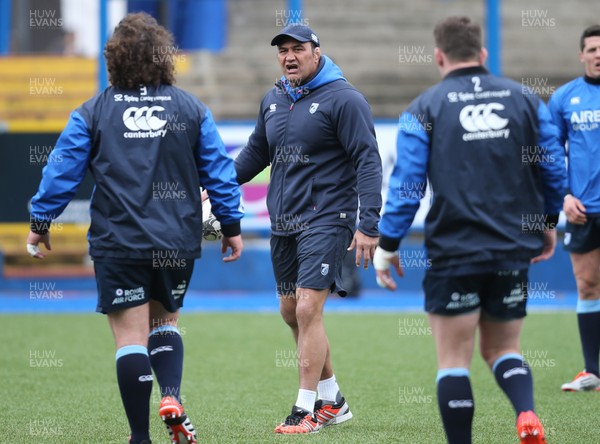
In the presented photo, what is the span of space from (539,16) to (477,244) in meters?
19.8

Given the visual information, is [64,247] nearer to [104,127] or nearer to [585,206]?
[585,206]

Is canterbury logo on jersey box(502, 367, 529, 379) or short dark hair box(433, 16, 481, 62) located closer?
short dark hair box(433, 16, 481, 62)

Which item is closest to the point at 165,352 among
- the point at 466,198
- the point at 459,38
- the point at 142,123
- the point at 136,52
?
the point at 142,123

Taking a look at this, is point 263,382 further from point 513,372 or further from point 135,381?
point 513,372

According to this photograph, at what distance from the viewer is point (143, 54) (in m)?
4.74

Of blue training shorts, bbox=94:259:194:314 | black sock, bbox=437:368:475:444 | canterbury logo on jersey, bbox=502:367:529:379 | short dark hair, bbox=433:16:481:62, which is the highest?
short dark hair, bbox=433:16:481:62

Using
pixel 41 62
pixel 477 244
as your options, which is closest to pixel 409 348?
pixel 477 244

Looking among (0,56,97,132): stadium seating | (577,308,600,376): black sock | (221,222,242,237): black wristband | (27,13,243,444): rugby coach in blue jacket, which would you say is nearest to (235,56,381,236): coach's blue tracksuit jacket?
(221,222,242,237): black wristband

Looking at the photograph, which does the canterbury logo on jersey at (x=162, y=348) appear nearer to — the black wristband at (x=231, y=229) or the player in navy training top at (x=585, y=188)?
the black wristband at (x=231, y=229)

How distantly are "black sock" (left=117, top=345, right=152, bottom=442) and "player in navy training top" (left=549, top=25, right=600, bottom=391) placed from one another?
3173 millimetres

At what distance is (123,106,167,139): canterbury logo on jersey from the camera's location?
471cm

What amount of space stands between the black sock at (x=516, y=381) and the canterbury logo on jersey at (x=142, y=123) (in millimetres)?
1824

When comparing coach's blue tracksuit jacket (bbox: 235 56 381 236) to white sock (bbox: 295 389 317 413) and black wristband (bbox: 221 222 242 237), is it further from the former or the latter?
white sock (bbox: 295 389 317 413)

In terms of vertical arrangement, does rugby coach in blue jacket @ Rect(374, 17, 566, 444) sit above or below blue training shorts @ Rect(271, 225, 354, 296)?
above
